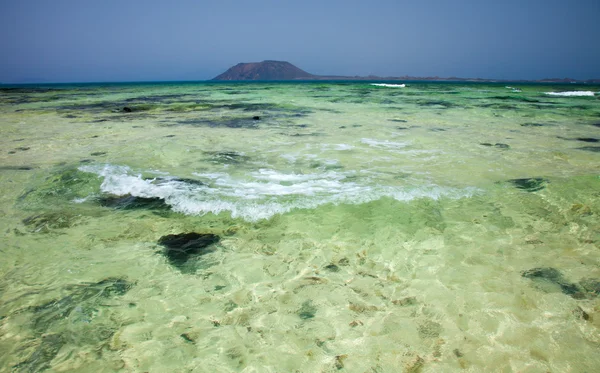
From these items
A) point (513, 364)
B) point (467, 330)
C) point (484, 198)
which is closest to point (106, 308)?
point (467, 330)

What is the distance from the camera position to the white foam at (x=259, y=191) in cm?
419

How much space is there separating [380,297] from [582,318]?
1.39 metres

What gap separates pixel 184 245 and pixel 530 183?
4912mm

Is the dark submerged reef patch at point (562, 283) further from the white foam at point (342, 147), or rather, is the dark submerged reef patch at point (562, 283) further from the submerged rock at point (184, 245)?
the white foam at point (342, 147)

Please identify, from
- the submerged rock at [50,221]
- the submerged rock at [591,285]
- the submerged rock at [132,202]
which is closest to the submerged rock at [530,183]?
the submerged rock at [591,285]

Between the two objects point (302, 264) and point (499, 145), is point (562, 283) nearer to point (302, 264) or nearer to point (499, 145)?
point (302, 264)

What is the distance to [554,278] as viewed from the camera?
2.74 metres

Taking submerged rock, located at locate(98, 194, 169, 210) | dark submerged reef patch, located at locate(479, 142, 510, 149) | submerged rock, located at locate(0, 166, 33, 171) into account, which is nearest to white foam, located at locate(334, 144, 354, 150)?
dark submerged reef patch, located at locate(479, 142, 510, 149)

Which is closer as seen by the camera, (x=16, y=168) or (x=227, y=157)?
(x=16, y=168)

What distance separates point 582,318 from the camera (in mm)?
2322

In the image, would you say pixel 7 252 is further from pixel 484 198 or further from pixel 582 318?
pixel 484 198

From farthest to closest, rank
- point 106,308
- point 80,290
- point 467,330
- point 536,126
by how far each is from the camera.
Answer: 1. point 536,126
2. point 80,290
3. point 106,308
4. point 467,330

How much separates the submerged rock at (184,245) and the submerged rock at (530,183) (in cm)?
433

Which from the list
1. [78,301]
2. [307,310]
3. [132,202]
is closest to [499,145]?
[307,310]
